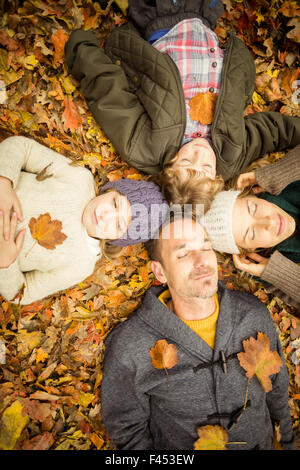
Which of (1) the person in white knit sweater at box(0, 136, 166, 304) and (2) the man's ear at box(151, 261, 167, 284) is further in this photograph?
(2) the man's ear at box(151, 261, 167, 284)

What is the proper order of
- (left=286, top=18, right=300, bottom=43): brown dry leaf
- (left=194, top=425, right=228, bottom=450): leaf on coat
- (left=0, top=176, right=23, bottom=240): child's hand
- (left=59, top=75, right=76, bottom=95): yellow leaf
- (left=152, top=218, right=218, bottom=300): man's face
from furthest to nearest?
(left=286, top=18, right=300, bottom=43): brown dry leaf < (left=59, top=75, right=76, bottom=95): yellow leaf < (left=152, top=218, right=218, bottom=300): man's face < (left=194, top=425, right=228, bottom=450): leaf on coat < (left=0, top=176, right=23, bottom=240): child's hand

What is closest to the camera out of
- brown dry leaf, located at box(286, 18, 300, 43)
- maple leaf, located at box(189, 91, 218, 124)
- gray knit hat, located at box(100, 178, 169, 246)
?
gray knit hat, located at box(100, 178, 169, 246)

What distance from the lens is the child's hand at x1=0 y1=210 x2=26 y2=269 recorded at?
8.46 feet

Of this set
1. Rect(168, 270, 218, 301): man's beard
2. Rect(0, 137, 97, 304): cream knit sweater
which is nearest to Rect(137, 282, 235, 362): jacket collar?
Rect(168, 270, 218, 301): man's beard

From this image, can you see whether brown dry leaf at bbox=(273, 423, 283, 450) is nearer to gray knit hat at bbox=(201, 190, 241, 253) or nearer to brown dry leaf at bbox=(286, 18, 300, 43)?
gray knit hat at bbox=(201, 190, 241, 253)

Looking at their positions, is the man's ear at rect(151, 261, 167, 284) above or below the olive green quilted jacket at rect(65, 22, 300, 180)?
below

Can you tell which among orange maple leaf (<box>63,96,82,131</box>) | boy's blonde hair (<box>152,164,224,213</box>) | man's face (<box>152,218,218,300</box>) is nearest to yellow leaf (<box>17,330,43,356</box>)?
man's face (<box>152,218,218,300</box>)

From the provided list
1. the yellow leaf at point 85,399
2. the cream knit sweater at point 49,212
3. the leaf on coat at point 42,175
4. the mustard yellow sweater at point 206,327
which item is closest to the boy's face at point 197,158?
the cream knit sweater at point 49,212

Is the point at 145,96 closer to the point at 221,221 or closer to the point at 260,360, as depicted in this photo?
the point at 221,221

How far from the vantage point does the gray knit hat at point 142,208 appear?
3.04 m

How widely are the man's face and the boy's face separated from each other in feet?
1.81

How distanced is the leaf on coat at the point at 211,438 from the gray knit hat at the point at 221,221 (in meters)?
1.74

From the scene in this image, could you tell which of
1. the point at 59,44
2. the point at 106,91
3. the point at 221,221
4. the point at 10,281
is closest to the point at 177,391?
the point at 221,221

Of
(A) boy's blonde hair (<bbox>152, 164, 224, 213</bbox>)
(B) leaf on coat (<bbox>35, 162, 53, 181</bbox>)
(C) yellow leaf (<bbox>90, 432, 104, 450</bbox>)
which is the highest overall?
(B) leaf on coat (<bbox>35, 162, 53, 181</bbox>)
